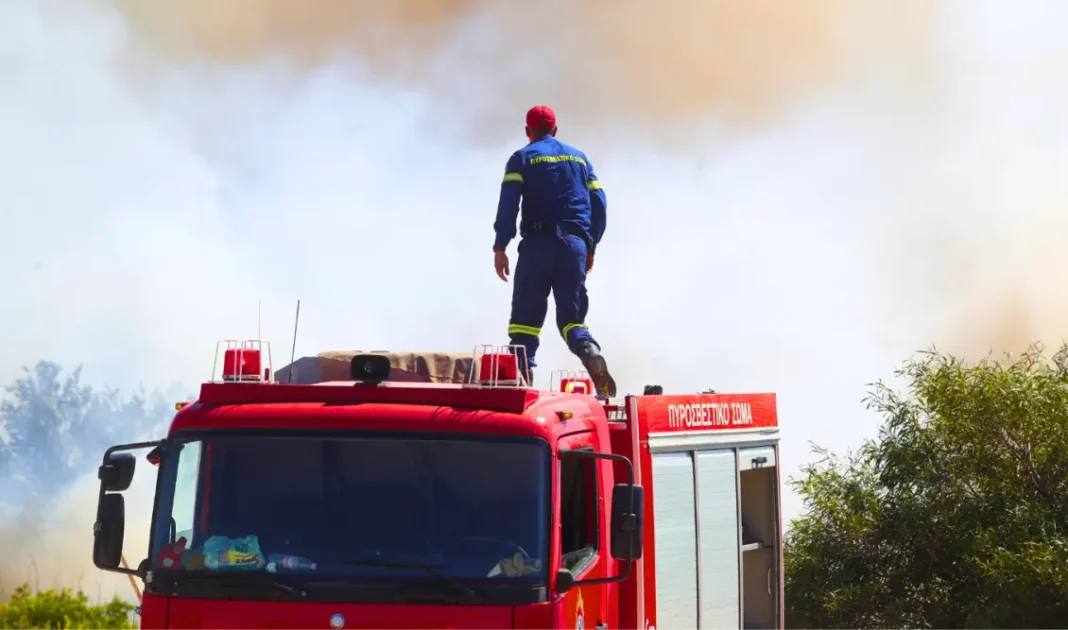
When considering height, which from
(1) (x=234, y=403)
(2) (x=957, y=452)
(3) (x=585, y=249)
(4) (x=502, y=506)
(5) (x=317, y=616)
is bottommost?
(5) (x=317, y=616)

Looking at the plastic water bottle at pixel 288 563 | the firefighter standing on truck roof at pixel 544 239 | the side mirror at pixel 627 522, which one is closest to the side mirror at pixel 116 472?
the plastic water bottle at pixel 288 563

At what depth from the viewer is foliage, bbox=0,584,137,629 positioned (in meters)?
11.9

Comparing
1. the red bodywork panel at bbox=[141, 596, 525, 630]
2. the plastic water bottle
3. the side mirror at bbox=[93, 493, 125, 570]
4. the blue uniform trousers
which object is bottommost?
the red bodywork panel at bbox=[141, 596, 525, 630]

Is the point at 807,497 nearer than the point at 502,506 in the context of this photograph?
No

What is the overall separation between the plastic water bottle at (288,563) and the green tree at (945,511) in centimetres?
829

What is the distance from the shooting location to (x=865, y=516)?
1323 centimetres

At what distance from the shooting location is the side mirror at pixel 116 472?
567cm

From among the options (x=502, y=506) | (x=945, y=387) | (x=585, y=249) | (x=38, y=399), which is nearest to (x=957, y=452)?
(x=945, y=387)

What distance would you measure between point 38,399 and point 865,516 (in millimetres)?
11047

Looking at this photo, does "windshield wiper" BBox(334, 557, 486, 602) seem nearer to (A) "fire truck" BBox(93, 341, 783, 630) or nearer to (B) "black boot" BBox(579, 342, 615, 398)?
(A) "fire truck" BBox(93, 341, 783, 630)

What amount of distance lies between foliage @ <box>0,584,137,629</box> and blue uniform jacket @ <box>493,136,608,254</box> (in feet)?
17.7

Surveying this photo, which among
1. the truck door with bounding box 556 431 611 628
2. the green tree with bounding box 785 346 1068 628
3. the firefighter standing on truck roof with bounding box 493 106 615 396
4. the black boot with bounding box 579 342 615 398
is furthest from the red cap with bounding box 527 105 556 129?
the green tree with bounding box 785 346 1068 628

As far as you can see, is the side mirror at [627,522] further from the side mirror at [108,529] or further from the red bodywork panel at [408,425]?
the side mirror at [108,529]

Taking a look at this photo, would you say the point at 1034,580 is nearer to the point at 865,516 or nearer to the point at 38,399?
the point at 865,516
